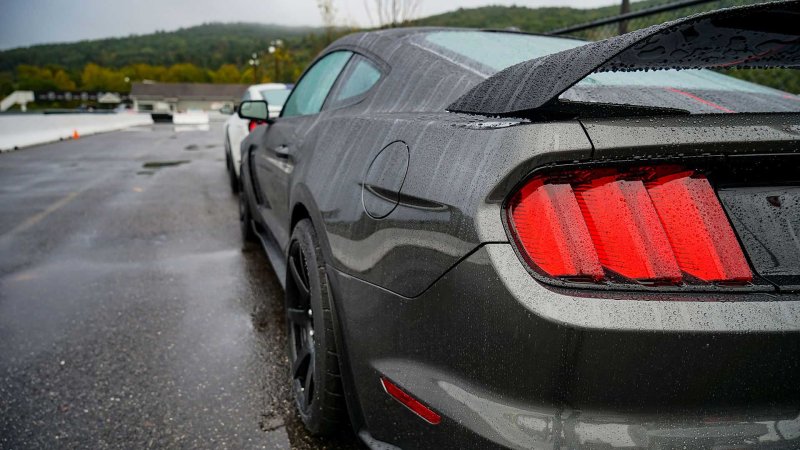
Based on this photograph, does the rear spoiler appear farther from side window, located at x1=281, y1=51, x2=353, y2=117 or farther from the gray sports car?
side window, located at x1=281, y1=51, x2=353, y2=117

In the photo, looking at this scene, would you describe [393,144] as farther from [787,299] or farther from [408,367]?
[787,299]

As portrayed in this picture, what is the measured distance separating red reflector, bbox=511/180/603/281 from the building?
120047 mm

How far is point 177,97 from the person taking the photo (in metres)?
115

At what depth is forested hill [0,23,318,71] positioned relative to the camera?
507 feet

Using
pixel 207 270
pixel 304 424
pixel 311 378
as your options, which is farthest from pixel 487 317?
pixel 207 270

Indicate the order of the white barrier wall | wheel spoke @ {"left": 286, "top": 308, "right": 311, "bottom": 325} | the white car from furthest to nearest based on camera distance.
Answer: the white barrier wall
the white car
wheel spoke @ {"left": 286, "top": 308, "right": 311, "bottom": 325}

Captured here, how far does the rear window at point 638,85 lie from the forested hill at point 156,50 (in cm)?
14904

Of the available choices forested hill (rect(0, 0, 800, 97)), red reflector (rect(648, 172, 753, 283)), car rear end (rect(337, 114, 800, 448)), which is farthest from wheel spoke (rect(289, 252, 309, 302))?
forested hill (rect(0, 0, 800, 97))

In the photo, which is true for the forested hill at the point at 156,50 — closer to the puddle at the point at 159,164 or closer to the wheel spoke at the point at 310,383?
the puddle at the point at 159,164

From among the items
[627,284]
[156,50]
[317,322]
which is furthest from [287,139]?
[156,50]

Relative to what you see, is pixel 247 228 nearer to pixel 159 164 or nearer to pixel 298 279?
pixel 298 279

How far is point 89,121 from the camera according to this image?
92.3ft

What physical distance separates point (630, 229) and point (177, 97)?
126480 mm

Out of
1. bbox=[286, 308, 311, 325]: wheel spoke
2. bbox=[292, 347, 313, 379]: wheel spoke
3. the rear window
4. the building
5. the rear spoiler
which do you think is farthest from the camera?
the building
